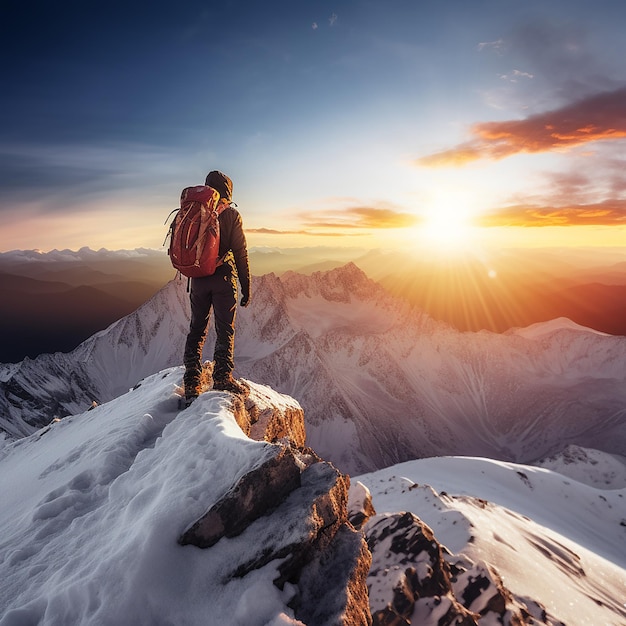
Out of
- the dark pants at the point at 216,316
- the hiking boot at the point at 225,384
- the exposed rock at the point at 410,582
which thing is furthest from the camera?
the exposed rock at the point at 410,582

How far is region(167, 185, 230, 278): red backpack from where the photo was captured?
7.79m

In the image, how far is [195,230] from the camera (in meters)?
7.81

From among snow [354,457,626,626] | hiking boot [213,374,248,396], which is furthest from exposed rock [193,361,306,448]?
snow [354,457,626,626]

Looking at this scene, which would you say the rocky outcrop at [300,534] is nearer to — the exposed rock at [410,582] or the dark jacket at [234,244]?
the dark jacket at [234,244]

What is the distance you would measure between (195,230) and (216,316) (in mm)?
2366

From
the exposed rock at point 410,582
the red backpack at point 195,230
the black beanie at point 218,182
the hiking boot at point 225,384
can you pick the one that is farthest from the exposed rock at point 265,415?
the exposed rock at point 410,582

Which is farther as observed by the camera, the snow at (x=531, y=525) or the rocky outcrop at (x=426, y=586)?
the snow at (x=531, y=525)

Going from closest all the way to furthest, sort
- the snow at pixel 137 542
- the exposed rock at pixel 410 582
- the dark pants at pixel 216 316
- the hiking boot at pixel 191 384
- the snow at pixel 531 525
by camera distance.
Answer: the snow at pixel 137 542, the dark pants at pixel 216 316, the hiking boot at pixel 191 384, the exposed rock at pixel 410 582, the snow at pixel 531 525

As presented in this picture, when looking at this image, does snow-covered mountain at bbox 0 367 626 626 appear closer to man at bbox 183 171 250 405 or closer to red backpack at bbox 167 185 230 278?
man at bbox 183 171 250 405

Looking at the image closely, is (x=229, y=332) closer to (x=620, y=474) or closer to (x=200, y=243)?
(x=200, y=243)

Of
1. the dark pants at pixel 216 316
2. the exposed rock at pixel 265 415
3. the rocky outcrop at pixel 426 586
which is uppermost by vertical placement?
the dark pants at pixel 216 316

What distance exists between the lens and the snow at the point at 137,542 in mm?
4008

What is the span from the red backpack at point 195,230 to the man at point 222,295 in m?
0.57

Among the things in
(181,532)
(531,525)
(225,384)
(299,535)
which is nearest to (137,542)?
(181,532)
